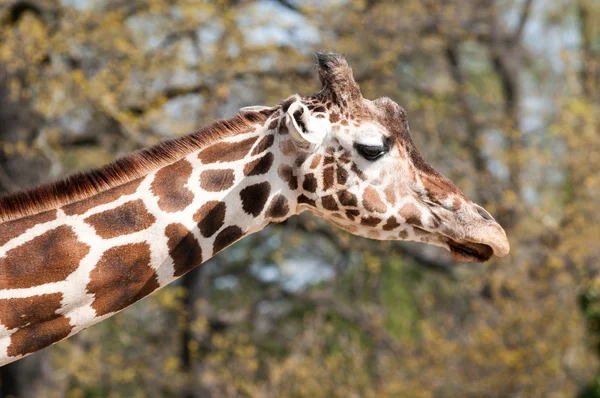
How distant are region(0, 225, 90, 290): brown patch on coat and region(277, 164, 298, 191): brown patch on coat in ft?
3.05

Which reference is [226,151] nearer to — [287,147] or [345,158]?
[287,147]

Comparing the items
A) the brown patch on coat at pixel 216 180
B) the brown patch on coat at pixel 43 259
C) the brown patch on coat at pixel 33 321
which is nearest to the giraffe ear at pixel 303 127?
the brown patch on coat at pixel 216 180

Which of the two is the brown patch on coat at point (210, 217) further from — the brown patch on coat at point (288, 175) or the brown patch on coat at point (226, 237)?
the brown patch on coat at point (288, 175)

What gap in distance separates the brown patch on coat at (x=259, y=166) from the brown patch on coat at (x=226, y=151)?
60 mm

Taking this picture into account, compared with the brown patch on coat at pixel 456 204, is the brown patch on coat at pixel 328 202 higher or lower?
lower

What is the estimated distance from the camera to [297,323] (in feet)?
58.7

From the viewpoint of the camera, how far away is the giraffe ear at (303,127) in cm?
A: 418

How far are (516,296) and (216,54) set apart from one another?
5.43 metres

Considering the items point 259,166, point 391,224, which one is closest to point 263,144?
point 259,166

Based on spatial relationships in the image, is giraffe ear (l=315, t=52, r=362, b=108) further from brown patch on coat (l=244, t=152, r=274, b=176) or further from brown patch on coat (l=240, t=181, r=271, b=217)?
brown patch on coat (l=240, t=181, r=271, b=217)

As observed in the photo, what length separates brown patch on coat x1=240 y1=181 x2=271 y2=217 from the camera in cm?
424

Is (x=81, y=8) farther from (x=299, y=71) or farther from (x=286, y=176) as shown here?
(x=286, y=176)

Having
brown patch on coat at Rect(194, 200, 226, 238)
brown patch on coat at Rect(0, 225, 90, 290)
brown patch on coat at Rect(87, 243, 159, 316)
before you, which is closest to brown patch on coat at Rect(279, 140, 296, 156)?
brown patch on coat at Rect(194, 200, 226, 238)

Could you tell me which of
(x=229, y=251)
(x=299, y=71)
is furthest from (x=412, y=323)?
(x=299, y=71)
